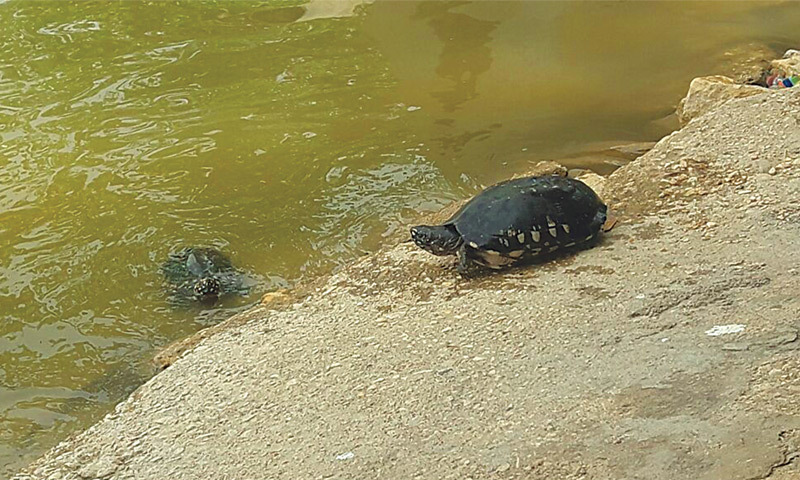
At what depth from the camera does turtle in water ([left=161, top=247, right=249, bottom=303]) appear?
6383mm

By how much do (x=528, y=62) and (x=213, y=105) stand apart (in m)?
3.66

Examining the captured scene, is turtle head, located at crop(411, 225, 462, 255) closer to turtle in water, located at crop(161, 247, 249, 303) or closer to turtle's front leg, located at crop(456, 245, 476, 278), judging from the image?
turtle's front leg, located at crop(456, 245, 476, 278)

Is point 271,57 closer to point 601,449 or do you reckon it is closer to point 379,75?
point 379,75

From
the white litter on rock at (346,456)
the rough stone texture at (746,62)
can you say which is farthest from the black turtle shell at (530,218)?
the rough stone texture at (746,62)

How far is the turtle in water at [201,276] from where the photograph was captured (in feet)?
20.9

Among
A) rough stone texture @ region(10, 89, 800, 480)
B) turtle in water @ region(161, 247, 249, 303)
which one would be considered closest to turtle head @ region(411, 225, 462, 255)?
rough stone texture @ region(10, 89, 800, 480)

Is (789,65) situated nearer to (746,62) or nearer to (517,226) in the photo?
(746,62)

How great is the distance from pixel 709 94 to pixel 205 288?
15.9 ft

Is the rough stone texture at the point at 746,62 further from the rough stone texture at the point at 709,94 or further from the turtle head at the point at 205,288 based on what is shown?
the turtle head at the point at 205,288

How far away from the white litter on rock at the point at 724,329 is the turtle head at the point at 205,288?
3523 mm

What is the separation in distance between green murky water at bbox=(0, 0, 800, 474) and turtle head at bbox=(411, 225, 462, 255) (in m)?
1.72

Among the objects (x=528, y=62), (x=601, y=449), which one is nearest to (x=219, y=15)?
(x=528, y=62)

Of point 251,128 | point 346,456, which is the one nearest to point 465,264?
point 346,456

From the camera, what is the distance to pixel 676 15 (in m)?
12.1
